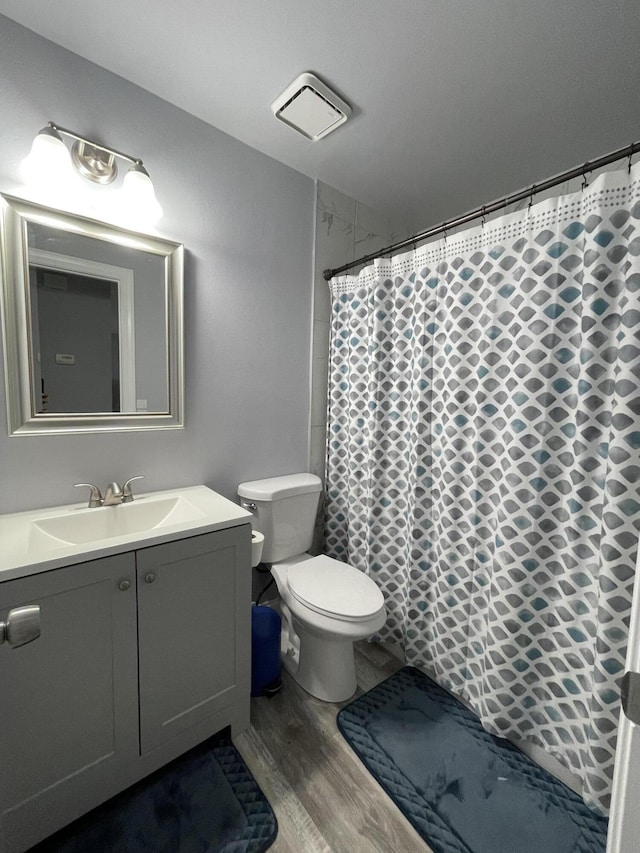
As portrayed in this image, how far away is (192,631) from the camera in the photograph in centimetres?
113

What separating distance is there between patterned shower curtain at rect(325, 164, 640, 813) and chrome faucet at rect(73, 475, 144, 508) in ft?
3.51

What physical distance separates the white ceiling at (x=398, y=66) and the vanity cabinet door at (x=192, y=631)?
1.60 metres

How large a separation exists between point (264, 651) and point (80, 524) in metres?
0.85

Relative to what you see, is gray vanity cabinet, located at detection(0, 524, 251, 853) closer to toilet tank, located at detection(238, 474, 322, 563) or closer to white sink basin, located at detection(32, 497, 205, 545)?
white sink basin, located at detection(32, 497, 205, 545)

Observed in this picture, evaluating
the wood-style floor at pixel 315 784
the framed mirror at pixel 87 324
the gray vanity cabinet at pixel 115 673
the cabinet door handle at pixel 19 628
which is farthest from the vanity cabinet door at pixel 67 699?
the framed mirror at pixel 87 324

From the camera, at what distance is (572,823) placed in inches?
42.0

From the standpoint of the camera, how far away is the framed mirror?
1152 millimetres

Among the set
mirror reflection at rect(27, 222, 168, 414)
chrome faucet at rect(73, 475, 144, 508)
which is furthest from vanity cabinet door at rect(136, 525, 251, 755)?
mirror reflection at rect(27, 222, 168, 414)

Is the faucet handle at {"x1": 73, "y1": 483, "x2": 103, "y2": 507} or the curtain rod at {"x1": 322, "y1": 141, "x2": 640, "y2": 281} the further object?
the faucet handle at {"x1": 73, "y1": 483, "x2": 103, "y2": 507}

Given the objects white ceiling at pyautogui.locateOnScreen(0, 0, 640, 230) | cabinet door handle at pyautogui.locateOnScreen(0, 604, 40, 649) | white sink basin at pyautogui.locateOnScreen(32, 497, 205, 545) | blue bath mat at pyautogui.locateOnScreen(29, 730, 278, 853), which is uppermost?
white ceiling at pyautogui.locateOnScreen(0, 0, 640, 230)

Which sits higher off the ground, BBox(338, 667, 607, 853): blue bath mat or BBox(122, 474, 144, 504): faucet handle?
BBox(122, 474, 144, 504): faucet handle

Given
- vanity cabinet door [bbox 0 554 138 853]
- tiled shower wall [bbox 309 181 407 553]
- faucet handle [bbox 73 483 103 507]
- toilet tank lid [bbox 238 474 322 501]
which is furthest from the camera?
tiled shower wall [bbox 309 181 407 553]

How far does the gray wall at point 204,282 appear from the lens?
1.16 metres

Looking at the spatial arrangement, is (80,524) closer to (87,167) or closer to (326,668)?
(326,668)
